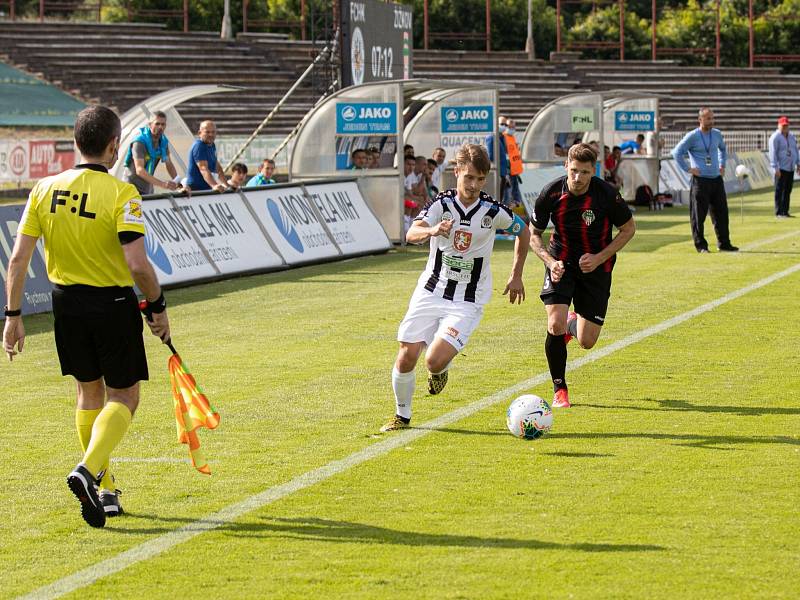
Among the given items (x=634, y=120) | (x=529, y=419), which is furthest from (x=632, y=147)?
(x=529, y=419)

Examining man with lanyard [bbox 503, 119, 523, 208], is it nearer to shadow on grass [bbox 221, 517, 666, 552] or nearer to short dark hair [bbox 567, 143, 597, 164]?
short dark hair [bbox 567, 143, 597, 164]

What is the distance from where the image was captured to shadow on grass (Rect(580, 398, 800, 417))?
349 inches

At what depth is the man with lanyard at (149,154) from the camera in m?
17.3

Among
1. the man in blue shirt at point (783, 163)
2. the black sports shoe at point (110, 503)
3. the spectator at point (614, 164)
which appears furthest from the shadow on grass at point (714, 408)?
the spectator at point (614, 164)

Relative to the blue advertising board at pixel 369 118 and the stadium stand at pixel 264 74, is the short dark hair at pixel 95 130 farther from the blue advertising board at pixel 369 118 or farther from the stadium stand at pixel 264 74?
the stadium stand at pixel 264 74

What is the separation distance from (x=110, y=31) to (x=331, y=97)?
97.9 feet

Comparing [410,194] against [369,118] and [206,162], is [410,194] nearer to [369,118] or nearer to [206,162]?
[369,118]

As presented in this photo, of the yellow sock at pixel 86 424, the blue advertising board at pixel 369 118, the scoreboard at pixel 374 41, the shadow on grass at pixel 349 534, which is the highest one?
the scoreboard at pixel 374 41

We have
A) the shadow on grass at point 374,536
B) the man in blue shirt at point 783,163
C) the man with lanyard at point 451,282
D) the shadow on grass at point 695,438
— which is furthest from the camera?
the man in blue shirt at point 783,163

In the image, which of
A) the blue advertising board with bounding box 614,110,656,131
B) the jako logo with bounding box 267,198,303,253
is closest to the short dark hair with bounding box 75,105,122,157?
the jako logo with bounding box 267,198,303,253

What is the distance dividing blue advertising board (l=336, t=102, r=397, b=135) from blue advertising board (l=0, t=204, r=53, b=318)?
872cm

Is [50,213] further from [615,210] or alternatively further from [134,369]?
[615,210]

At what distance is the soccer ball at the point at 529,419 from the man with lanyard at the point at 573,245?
100 cm

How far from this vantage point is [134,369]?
21.0 feet
